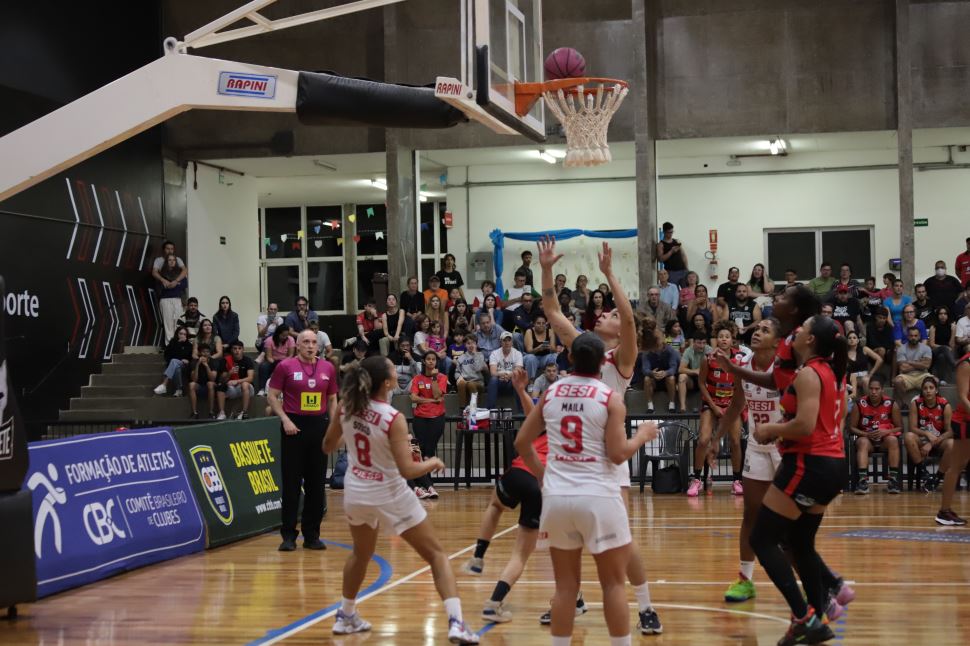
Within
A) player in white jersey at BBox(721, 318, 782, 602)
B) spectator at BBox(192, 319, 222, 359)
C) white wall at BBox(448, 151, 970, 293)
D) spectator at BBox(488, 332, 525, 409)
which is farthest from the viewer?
white wall at BBox(448, 151, 970, 293)

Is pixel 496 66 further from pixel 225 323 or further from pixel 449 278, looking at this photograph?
pixel 225 323

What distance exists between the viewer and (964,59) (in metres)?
22.6

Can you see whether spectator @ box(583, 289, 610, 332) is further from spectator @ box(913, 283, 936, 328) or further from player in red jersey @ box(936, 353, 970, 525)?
player in red jersey @ box(936, 353, 970, 525)

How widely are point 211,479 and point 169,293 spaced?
1250 centimetres

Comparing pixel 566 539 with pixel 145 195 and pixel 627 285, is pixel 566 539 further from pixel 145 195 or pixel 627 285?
pixel 627 285

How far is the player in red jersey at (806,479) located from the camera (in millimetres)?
6598

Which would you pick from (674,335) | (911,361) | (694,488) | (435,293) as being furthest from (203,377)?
(911,361)

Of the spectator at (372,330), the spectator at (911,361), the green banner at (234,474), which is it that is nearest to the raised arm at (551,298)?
the green banner at (234,474)

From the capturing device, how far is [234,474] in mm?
12523

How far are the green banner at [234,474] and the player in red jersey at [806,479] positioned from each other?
6739mm

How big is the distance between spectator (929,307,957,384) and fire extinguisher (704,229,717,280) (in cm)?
804

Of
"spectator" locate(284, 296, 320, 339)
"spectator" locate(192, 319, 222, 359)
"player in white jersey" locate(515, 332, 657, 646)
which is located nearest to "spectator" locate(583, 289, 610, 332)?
"spectator" locate(284, 296, 320, 339)

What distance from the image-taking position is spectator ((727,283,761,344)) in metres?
20.7

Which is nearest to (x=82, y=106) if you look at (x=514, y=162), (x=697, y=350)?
(x=697, y=350)
